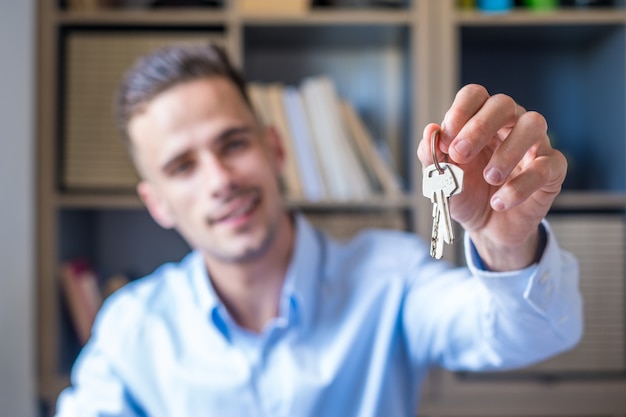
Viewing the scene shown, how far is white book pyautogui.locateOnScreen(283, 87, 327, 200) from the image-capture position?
60.0 inches

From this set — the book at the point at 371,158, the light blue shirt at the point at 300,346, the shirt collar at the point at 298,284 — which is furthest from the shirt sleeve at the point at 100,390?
the book at the point at 371,158

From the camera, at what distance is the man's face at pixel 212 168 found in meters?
1.11

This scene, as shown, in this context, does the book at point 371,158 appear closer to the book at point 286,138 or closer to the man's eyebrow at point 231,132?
the book at point 286,138

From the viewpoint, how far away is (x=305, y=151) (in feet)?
5.01

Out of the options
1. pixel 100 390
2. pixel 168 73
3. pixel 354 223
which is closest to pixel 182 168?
pixel 168 73

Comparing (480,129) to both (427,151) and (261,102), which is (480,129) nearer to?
(427,151)

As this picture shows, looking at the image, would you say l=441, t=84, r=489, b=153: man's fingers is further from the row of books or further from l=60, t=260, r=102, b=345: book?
l=60, t=260, r=102, b=345: book

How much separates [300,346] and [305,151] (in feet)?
1.77

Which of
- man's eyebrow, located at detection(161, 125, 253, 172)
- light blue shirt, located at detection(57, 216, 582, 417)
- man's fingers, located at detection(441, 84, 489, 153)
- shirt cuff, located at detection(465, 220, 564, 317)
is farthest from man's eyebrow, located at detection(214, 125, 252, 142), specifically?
man's fingers, located at detection(441, 84, 489, 153)

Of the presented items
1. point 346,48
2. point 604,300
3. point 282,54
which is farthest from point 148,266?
point 604,300


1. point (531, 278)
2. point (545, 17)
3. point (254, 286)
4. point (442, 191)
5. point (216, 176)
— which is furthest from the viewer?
point (545, 17)

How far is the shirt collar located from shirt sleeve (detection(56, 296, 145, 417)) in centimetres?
19

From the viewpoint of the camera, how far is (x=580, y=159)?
1661 millimetres

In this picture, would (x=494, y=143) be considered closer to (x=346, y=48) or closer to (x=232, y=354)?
(x=232, y=354)
